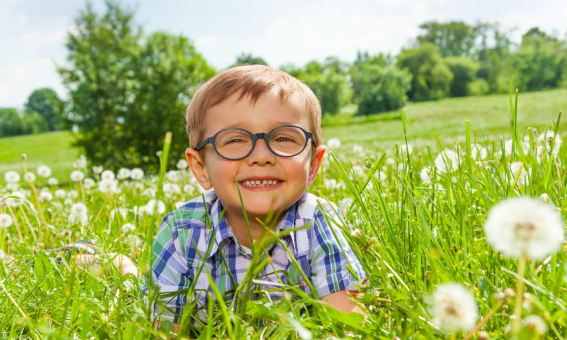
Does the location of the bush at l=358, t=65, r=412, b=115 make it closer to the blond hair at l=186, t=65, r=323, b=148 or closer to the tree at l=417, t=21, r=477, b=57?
the tree at l=417, t=21, r=477, b=57

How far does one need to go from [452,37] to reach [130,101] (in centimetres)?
9111

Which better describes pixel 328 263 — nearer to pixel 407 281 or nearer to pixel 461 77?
pixel 407 281

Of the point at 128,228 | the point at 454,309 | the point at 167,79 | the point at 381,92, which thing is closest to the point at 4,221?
the point at 128,228

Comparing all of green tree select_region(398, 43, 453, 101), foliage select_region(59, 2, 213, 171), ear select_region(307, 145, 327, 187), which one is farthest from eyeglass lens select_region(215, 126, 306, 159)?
green tree select_region(398, 43, 453, 101)

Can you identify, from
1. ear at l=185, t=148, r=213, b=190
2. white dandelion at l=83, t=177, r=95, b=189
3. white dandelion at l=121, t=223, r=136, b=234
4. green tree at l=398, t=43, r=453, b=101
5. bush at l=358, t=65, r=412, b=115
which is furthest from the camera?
green tree at l=398, t=43, r=453, b=101

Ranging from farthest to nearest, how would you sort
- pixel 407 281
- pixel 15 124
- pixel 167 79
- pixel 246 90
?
pixel 15 124 < pixel 167 79 < pixel 246 90 < pixel 407 281

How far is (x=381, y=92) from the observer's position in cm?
5341

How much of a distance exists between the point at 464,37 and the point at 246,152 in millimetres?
102079

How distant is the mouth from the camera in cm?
175

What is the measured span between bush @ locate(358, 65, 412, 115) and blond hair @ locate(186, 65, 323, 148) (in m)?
52.9

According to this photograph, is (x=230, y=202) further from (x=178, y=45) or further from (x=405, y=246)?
(x=178, y=45)

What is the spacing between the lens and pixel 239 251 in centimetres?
186

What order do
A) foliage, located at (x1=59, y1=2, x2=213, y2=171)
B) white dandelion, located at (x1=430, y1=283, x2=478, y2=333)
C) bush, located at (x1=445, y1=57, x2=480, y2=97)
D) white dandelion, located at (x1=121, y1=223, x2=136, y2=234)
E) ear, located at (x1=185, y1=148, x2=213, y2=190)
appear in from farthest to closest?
bush, located at (x1=445, y1=57, x2=480, y2=97)
foliage, located at (x1=59, y1=2, x2=213, y2=171)
white dandelion, located at (x1=121, y1=223, x2=136, y2=234)
ear, located at (x1=185, y1=148, x2=213, y2=190)
white dandelion, located at (x1=430, y1=283, x2=478, y2=333)

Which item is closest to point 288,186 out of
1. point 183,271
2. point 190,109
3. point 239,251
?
point 239,251
